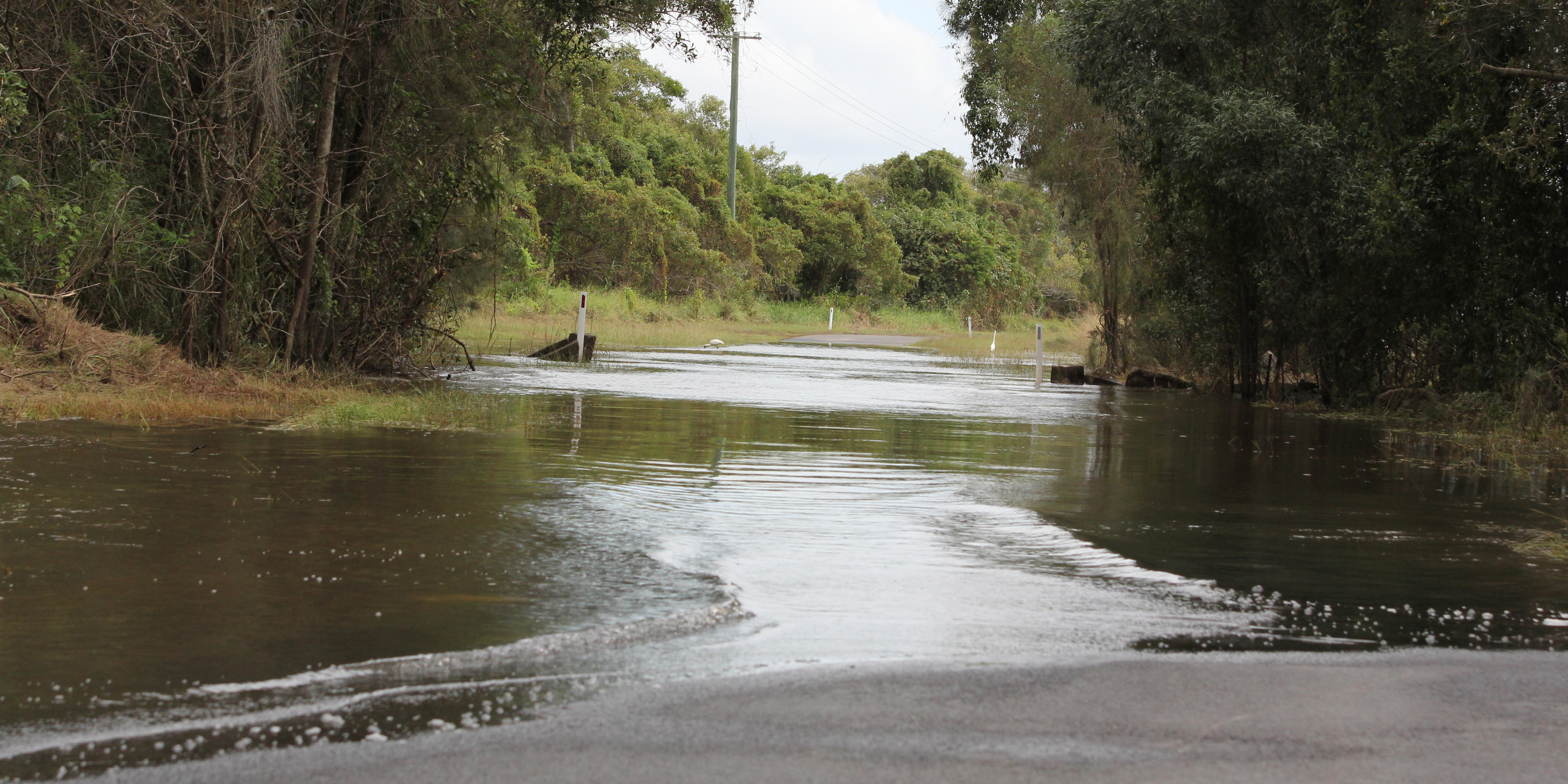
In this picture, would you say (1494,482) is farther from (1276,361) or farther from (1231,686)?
(1276,361)

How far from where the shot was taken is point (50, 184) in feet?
41.0

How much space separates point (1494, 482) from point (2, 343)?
1206cm

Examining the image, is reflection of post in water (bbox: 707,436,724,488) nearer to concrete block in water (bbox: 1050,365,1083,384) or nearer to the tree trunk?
the tree trunk

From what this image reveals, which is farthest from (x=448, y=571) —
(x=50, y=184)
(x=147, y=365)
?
(x=50, y=184)

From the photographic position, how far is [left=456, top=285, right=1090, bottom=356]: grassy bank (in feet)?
111

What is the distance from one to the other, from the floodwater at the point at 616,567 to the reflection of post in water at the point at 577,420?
0.36 feet

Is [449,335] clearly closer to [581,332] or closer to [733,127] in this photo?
[581,332]

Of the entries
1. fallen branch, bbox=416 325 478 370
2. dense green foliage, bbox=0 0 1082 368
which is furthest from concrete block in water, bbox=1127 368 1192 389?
fallen branch, bbox=416 325 478 370

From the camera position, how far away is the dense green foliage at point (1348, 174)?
1384 cm

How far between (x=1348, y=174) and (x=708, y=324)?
3213 cm

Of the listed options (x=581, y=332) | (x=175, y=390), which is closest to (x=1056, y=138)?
(x=581, y=332)

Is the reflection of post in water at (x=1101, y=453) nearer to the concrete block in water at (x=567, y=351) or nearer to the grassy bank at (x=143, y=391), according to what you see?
the grassy bank at (x=143, y=391)

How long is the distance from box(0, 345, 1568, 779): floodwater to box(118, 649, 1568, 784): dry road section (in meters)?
0.20

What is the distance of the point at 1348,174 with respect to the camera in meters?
16.0
